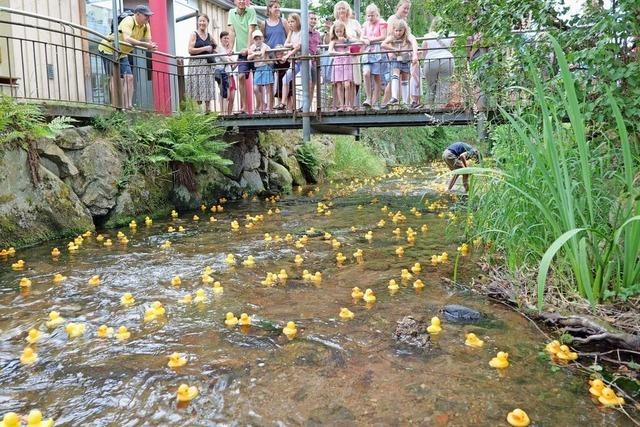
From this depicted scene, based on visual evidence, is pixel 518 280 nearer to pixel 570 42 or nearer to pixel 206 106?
pixel 570 42

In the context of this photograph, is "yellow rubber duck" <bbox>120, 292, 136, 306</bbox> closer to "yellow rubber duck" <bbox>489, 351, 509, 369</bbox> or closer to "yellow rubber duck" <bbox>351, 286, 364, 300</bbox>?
"yellow rubber duck" <bbox>351, 286, 364, 300</bbox>

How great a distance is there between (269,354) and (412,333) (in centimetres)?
98

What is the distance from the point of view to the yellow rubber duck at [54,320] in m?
3.81

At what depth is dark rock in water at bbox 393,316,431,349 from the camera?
11.2 feet

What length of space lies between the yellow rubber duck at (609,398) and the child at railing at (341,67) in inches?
297

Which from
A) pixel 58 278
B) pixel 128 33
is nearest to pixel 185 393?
pixel 58 278

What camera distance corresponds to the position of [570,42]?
13.8 ft

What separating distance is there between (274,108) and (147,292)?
630cm

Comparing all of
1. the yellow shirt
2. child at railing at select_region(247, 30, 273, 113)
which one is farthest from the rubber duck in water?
child at railing at select_region(247, 30, 273, 113)

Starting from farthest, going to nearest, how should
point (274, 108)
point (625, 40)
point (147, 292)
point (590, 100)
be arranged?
point (274, 108)
point (147, 292)
point (590, 100)
point (625, 40)

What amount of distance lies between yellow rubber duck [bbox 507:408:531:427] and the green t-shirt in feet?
30.5

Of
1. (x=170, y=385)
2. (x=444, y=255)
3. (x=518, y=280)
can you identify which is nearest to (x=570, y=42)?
(x=518, y=280)

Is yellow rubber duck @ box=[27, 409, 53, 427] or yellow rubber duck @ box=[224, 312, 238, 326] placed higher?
yellow rubber duck @ box=[27, 409, 53, 427]

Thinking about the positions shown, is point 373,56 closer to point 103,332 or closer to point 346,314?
point 346,314
